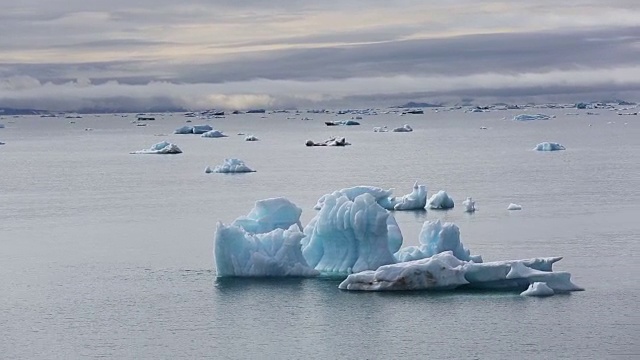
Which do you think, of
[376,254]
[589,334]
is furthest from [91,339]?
[589,334]

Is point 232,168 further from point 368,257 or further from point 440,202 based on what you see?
point 368,257

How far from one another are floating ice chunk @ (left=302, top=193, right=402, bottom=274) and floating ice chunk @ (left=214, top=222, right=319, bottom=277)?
0.54 meters

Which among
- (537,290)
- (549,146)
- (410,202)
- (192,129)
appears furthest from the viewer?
(192,129)

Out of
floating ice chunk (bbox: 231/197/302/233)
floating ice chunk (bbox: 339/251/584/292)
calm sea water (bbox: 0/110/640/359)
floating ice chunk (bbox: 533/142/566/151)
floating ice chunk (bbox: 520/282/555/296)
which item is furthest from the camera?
floating ice chunk (bbox: 533/142/566/151)

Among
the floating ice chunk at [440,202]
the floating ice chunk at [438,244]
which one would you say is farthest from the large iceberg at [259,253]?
the floating ice chunk at [440,202]

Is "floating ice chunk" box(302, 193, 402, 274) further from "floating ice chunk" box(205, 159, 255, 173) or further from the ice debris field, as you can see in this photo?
"floating ice chunk" box(205, 159, 255, 173)

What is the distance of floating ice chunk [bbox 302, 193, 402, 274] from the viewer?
22.2 meters

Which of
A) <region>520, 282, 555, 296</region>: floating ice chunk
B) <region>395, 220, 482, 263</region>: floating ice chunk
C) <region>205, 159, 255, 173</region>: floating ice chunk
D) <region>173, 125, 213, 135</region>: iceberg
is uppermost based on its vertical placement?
<region>395, 220, 482, 263</region>: floating ice chunk

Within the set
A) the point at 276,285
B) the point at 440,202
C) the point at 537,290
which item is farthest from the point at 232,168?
the point at 537,290

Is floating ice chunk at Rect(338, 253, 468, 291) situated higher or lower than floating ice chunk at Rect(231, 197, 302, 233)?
lower

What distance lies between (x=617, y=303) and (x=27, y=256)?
46.9ft

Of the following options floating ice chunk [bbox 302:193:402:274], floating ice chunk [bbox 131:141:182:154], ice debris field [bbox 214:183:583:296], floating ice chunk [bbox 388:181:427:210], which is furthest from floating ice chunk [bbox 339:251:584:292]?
floating ice chunk [bbox 131:141:182:154]

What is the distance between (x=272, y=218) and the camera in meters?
24.2

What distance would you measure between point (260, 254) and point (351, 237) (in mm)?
1849
